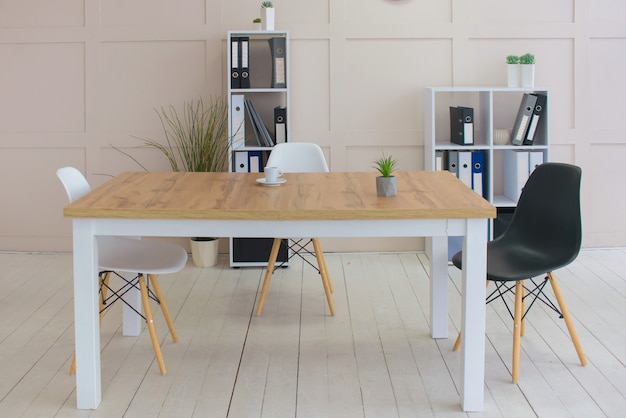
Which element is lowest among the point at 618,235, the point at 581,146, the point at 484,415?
the point at 484,415

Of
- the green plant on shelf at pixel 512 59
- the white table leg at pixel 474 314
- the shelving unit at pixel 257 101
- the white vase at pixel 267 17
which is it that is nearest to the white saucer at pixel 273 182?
the white table leg at pixel 474 314

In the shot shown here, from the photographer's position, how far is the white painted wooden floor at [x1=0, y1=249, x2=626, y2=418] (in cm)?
350

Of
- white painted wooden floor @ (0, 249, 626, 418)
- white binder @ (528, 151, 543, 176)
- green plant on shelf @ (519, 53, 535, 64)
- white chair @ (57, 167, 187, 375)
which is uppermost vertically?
green plant on shelf @ (519, 53, 535, 64)

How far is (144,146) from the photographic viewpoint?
609 centimetres

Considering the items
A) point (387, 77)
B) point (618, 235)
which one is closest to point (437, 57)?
point (387, 77)

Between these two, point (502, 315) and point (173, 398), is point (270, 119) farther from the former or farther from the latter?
point (173, 398)

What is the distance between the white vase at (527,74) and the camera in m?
5.83

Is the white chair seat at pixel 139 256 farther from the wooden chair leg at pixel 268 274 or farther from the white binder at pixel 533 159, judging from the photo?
the white binder at pixel 533 159

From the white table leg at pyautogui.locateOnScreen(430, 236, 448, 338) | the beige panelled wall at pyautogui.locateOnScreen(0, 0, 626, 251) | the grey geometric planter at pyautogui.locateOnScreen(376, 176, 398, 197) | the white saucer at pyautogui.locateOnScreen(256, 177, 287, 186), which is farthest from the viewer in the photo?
the beige panelled wall at pyautogui.locateOnScreen(0, 0, 626, 251)

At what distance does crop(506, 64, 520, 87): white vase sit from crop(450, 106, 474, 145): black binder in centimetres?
36

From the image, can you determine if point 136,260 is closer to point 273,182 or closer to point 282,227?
point 273,182

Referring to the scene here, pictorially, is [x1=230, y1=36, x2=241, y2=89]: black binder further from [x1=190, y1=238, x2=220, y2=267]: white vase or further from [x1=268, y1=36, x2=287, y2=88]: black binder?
[x1=190, y1=238, x2=220, y2=267]: white vase

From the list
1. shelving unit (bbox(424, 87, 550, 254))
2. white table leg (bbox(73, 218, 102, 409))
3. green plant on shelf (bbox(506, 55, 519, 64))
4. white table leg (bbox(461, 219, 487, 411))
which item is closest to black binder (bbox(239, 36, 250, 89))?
shelving unit (bbox(424, 87, 550, 254))

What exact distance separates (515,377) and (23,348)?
2.26 metres
